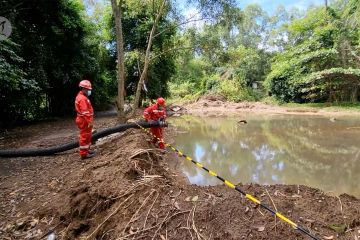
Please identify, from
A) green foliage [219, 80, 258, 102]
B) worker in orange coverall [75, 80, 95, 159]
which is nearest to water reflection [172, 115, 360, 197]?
worker in orange coverall [75, 80, 95, 159]

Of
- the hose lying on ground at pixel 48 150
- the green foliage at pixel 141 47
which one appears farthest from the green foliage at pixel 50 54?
the hose lying on ground at pixel 48 150

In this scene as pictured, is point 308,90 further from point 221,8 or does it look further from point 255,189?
point 255,189

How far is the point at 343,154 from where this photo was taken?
27.3ft

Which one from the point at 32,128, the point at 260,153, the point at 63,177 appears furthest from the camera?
the point at 32,128

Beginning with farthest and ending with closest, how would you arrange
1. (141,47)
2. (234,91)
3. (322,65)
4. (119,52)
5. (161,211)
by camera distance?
(234,91) < (322,65) < (141,47) < (119,52) < (161,211)

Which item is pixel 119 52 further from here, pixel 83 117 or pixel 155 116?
pixel 83 117

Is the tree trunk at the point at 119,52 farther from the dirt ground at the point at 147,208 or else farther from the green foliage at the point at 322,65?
the green foliage at the point at 322,65

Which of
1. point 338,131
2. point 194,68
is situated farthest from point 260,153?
→ point 194,68

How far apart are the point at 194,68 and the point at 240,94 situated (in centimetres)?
1233

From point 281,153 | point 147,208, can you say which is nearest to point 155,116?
point 281,153

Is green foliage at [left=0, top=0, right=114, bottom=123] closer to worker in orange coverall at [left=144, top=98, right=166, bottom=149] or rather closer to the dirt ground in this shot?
worker in orange coverall at [left=144, top=98, right=166, bottom=149]

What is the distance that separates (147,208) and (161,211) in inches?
7.6

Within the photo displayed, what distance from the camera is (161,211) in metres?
3.38

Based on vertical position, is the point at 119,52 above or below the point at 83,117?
above
